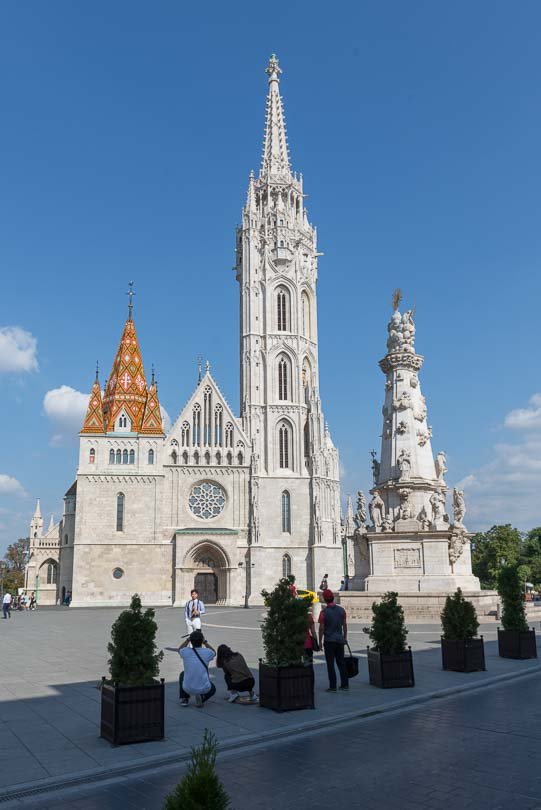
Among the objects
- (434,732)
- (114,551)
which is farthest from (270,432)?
(434,732)

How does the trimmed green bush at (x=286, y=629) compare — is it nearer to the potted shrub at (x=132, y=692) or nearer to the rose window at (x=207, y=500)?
the potted shrub at (x=132, y=692)

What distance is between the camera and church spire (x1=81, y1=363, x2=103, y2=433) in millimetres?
52041

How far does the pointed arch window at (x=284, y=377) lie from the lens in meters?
56.7

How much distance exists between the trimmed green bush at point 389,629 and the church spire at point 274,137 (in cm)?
5704

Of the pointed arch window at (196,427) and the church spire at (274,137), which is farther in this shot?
the church spire at (274,137)

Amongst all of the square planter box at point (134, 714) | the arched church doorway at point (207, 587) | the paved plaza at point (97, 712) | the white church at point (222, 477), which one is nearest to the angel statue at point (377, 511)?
the paved plaza at point (97, 712)

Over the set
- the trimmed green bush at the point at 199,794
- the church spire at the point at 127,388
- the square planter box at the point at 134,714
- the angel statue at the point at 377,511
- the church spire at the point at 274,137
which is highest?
the church spire at the point at 274,137

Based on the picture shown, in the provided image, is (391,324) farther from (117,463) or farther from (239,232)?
(239,232)

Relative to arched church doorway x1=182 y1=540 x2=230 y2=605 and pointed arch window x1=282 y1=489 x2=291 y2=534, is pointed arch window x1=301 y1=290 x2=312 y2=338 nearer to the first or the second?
pointed arch window x1=282 y1=489 x2=291 y2=534

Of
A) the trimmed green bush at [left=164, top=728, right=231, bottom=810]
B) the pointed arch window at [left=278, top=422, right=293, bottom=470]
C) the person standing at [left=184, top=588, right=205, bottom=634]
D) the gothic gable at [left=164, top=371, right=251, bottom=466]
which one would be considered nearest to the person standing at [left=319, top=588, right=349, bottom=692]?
the person standing at [left=184, top=588, right=205, bottom=634]

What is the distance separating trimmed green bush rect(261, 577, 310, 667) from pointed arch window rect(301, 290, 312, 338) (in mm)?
49124

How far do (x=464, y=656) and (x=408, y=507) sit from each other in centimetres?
1221

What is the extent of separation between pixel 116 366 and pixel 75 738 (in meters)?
53.2

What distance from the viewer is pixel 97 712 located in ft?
33.9
